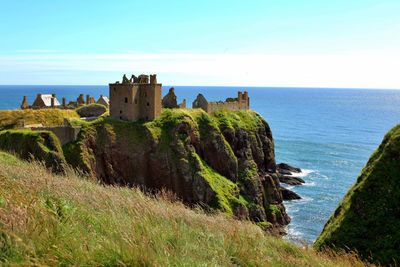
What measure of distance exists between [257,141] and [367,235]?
163ft

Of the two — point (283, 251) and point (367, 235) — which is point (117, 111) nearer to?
point (367, 235)

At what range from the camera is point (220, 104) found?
80.5m

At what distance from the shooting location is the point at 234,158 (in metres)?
71.3

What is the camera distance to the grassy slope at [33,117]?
206 feet

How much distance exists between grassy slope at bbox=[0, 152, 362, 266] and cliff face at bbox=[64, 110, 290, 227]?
4044 centimetres

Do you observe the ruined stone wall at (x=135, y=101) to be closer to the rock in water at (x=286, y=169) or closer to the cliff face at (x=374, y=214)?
the cliff face at (x=374, y=214)

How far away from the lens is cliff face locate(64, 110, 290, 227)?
5834 cm

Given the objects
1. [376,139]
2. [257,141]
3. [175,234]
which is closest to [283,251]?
[175,234]

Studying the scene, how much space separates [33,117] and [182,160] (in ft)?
75.3

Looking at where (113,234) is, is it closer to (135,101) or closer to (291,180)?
(135,101)

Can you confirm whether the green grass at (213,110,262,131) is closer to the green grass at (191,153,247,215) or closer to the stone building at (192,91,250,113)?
the stone building at (192,91,250,113)

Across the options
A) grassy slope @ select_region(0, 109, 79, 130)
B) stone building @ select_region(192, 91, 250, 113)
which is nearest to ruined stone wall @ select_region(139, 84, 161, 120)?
grassy slope @ select_region(0, 109, 79, 130)

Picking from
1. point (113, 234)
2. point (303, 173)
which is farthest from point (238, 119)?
point (113, 234)

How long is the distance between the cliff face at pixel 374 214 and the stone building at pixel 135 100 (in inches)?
1328
